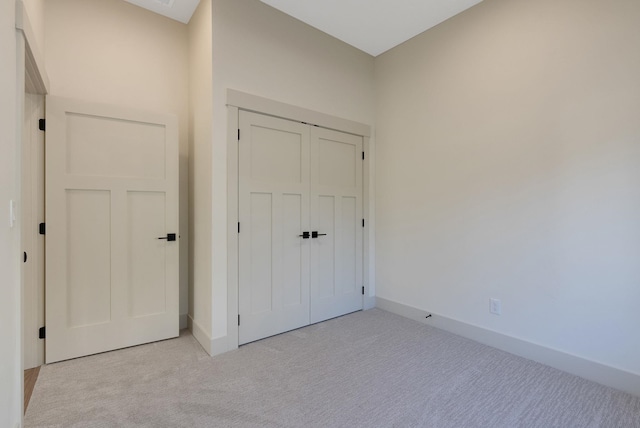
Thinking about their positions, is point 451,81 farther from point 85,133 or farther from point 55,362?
point 55,362

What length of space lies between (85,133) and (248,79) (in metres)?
1.45

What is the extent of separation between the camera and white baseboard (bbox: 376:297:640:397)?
205 centimetres

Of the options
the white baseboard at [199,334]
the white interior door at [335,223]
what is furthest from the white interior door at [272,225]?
the white baseboard at [199,334]

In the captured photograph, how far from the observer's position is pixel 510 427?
169cm

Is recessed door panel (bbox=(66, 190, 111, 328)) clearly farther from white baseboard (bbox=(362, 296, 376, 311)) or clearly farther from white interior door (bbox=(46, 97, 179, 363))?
white baseboard (bbox=(362, 296, 376, 311))

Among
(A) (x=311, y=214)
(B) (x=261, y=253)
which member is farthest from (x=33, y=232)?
(A) (x=311, y=214)

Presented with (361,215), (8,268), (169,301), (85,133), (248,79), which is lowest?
(169,301)

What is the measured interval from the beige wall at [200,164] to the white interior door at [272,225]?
286 millimetres

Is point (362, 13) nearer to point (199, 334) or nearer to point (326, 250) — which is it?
point (326, 250)

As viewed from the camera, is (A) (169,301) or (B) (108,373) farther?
(A) (169,301)

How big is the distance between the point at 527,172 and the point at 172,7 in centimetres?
361

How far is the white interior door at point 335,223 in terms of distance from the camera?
3.24 m

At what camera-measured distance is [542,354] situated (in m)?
2.41

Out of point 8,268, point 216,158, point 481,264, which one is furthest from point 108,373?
point 481,264
